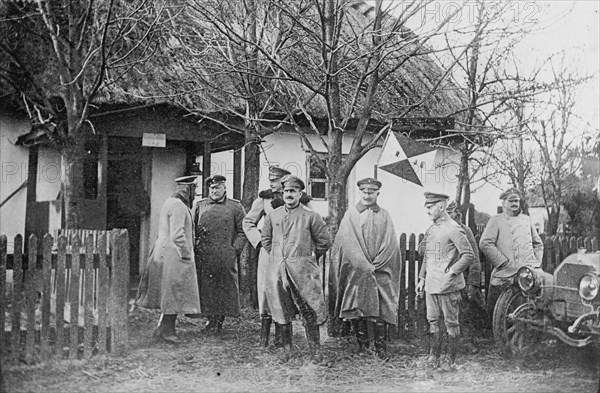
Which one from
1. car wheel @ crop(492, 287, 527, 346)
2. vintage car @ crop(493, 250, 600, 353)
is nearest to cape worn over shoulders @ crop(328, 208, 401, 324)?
car wheel @ crop(492, 287, 527, 346)

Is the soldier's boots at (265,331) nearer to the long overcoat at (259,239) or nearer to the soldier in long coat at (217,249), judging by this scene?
the long overcoat at (259,239)

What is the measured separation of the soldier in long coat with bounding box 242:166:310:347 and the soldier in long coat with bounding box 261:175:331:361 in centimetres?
15

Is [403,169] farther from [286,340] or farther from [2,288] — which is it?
[2,288]

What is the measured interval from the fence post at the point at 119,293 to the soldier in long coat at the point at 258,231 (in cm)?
129

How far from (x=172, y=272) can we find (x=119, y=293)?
2.54 ft

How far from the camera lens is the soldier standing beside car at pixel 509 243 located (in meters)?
5.89

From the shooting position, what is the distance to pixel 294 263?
532cm

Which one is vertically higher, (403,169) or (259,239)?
(403,169)

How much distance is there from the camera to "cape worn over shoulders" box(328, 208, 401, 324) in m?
5.46

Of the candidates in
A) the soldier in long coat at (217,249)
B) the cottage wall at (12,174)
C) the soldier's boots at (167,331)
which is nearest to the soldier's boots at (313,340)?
the soldier in long coat at (217,249)

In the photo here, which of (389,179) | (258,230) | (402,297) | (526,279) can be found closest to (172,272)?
(258,230)

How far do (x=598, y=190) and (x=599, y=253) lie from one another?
0.64 meters

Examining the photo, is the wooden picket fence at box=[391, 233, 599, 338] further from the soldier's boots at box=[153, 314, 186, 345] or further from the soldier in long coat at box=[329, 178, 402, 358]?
the soldier's boots at box=[153, 314, 186, 345]

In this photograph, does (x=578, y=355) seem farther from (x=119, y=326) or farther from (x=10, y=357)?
(x=10, y=357)
